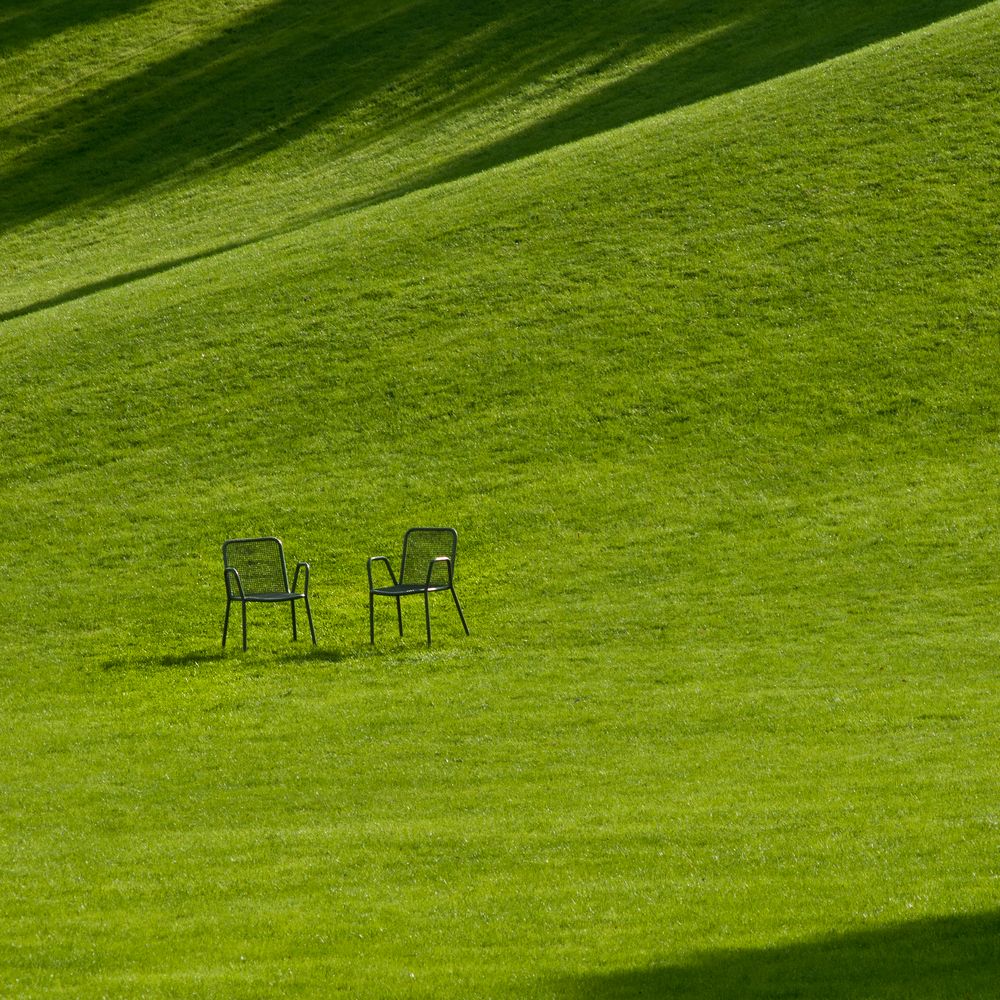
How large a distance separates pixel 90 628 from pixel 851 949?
15151mm

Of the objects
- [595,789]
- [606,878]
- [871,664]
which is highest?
[606,878]

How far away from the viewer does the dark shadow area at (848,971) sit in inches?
321

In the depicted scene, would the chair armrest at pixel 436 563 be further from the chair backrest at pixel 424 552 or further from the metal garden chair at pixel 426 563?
the chair backrest at pixel 424 552

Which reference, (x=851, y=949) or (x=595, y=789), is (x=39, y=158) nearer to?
(x=595, y=789)

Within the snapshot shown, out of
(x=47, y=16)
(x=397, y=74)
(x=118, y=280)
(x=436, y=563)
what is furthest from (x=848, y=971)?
(x=47, y=16)

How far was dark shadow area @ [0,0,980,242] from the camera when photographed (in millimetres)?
50844

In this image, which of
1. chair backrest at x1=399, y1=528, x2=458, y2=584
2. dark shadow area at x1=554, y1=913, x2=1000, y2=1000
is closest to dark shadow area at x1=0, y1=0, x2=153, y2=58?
chair backrest at x1=399, y1=528, x2=458, y2=584

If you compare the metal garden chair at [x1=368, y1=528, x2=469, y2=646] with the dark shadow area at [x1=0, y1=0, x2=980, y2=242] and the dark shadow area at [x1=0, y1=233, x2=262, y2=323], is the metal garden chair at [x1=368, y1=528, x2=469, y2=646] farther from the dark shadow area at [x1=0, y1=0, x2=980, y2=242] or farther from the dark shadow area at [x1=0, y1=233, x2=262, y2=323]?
the dark shadow area at [x1=0, y1=0, x2=980, y2=242]

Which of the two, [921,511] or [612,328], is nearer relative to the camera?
[921,511]

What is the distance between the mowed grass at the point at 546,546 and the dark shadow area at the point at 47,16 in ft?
59.3

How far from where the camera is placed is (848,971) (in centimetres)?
847

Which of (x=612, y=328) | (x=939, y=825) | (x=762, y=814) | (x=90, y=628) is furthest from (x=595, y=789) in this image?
(x=612, y=328)

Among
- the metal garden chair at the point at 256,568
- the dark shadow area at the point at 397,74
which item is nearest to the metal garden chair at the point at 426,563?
the metal garden chair at the point at 256,568

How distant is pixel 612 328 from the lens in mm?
31672
